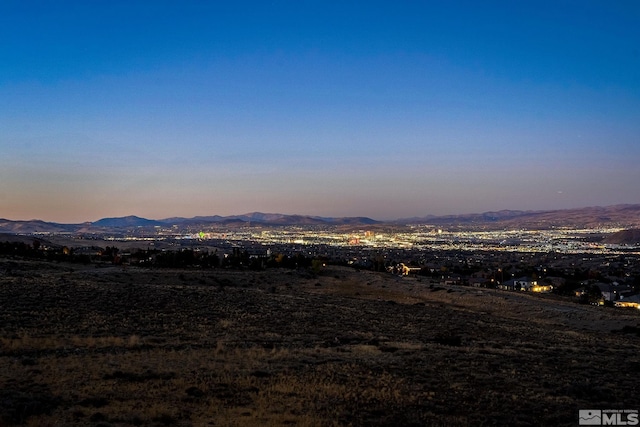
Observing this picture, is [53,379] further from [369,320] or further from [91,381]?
[369,320]

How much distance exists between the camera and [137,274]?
50.5m

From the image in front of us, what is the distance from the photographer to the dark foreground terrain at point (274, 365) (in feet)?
40.6

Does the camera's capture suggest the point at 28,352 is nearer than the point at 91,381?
No

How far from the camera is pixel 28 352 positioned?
1791cm

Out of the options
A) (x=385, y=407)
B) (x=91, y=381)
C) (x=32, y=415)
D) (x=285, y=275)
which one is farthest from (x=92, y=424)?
(x=285, y=275)

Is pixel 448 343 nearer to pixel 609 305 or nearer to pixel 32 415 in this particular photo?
pixel 32 415

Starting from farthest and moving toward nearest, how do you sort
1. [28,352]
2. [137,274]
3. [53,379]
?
[137,274]
[28,352]
[53,379]

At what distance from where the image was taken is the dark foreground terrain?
1237 centimetres

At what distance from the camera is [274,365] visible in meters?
17.3

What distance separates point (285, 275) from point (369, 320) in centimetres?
3323

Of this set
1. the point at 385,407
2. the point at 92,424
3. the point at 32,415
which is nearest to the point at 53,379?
the point at 32,415

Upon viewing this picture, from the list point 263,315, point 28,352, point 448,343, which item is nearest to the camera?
point 28,352

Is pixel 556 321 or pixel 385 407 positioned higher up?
pixel 385 407

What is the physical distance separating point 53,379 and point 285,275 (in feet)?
164
